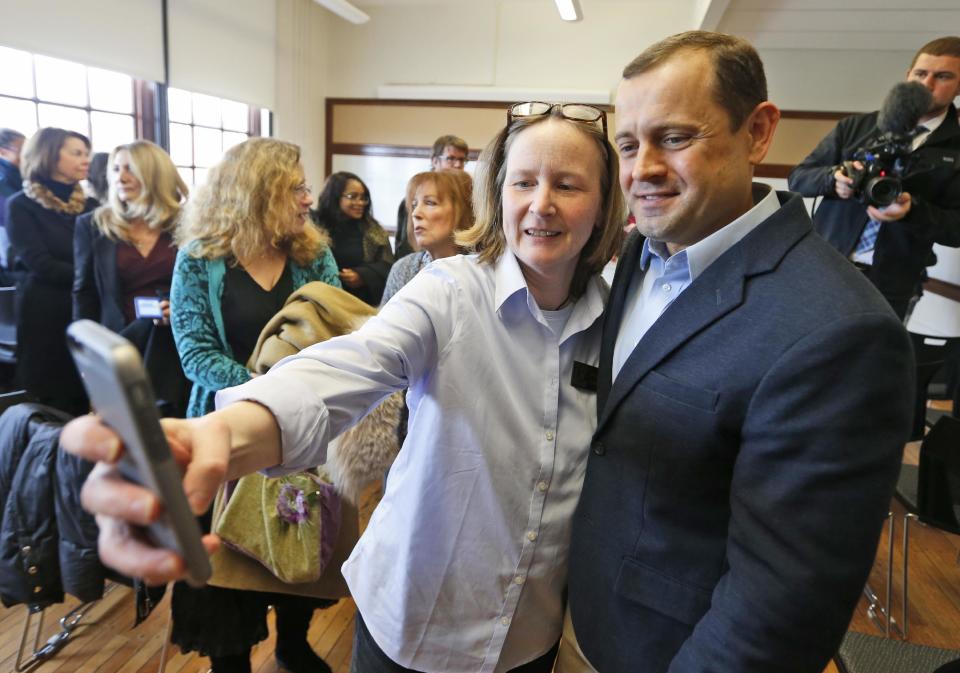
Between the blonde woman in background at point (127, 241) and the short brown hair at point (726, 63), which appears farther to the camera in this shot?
the blonde woman in background at point (127, 241)

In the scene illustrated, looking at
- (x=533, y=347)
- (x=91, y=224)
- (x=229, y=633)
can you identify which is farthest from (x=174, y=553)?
(x=91, y=224)

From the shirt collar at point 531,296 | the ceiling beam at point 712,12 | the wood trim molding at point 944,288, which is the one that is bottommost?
the wood trim molding at point 944,288

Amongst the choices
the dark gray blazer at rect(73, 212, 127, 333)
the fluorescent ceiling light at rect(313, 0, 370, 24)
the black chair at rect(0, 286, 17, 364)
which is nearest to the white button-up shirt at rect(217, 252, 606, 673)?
the dark gray blazer at rect(73, 212, 127, 333)

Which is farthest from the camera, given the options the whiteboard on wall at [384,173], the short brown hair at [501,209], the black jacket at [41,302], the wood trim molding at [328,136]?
the wood trim molding at [328,136]

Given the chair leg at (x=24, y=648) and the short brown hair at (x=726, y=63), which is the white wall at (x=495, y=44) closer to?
the short brown hair at (x=726, y=63)

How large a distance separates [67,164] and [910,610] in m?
4.60

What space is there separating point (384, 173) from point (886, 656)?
7.87 meters

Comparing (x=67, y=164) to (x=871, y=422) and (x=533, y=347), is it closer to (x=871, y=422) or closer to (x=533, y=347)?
(x=533, y=347)

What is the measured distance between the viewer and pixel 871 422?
700mm

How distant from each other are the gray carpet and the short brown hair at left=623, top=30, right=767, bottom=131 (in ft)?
4.24

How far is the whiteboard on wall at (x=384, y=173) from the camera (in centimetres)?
816

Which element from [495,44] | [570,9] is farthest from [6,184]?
[495,44]

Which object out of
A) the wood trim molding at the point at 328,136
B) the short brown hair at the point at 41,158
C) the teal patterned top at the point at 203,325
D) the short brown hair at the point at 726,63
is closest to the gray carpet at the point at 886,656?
the short brown hair at the point at 726,63

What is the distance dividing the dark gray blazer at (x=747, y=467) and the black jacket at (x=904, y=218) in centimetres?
184
